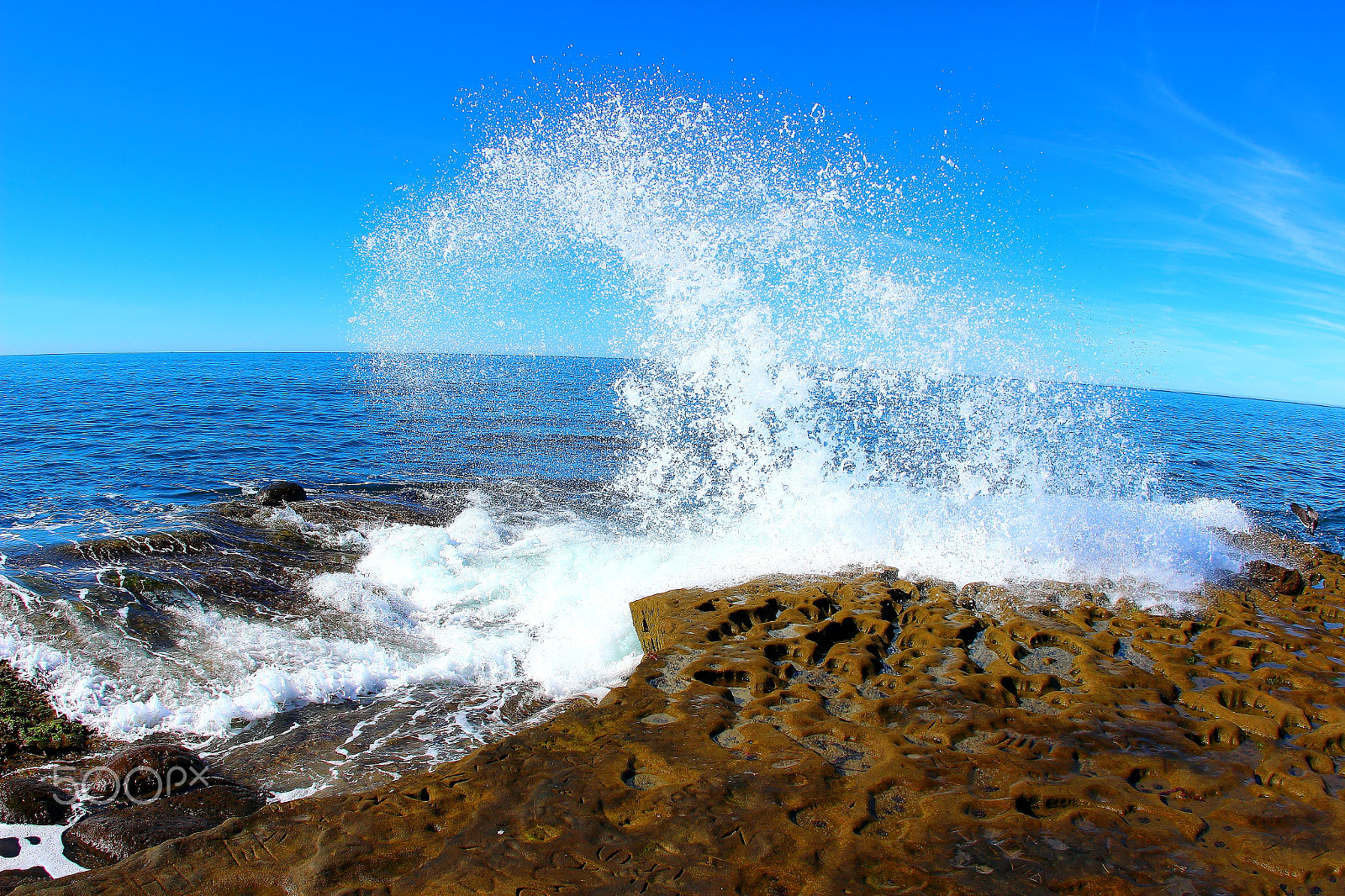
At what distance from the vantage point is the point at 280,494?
14383mm

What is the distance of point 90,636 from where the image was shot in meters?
7.73

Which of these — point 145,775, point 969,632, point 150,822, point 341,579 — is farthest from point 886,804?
point 341,579

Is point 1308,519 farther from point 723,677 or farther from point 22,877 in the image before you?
point 22,877

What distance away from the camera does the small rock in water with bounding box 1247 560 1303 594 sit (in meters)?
10.1

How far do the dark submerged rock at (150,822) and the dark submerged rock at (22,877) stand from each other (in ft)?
0.56

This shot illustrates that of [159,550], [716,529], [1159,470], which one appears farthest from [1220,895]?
[1159,470]

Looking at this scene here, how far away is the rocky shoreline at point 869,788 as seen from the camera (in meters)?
3.90

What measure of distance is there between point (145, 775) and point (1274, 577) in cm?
1573

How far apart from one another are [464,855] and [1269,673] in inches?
348

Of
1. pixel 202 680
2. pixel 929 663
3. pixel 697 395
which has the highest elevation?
pixel 697 395

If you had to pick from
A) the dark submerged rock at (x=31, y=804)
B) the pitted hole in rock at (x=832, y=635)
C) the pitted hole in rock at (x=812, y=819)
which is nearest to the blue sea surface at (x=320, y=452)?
the dark submerged rock at (x=31, y=804)

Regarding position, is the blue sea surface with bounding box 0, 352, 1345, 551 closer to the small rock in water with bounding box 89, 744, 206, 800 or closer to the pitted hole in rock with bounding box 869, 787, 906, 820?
the small rock in water with bounding box 89, 744, 206, 800

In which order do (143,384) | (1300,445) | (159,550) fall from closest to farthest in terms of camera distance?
(159,550) < (1300,445) < (143,384)

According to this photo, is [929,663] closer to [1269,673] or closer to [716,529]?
[1269,673]
